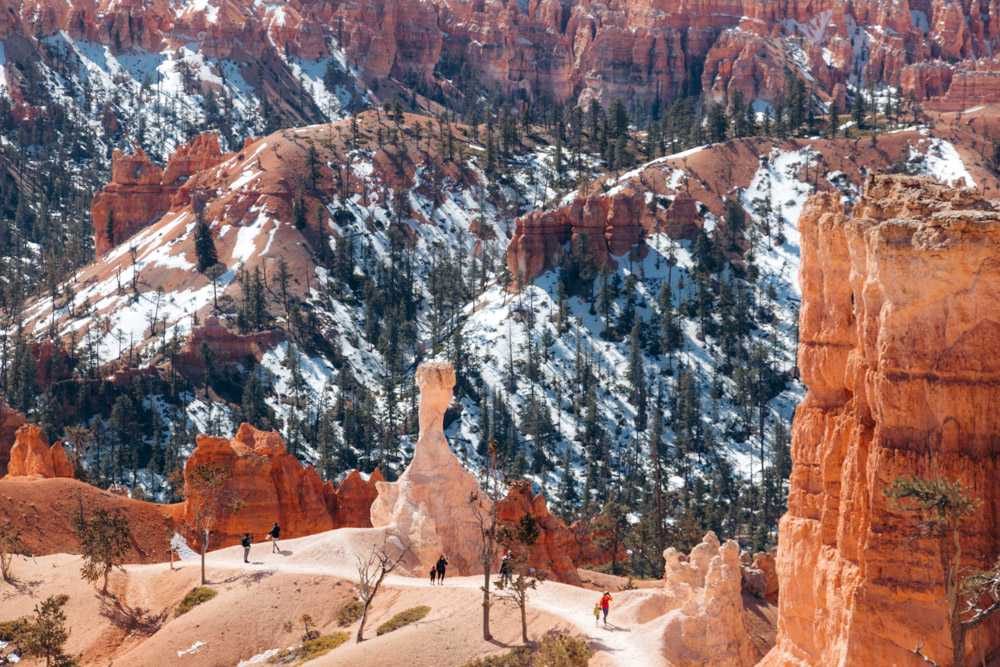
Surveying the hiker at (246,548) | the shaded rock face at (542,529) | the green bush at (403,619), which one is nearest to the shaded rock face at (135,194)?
the shaded rock face at (542,529)

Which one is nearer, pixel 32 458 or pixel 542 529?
pixel 542 529

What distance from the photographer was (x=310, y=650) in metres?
40.4

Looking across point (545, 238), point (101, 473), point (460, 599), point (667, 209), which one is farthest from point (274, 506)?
point (667, 209)

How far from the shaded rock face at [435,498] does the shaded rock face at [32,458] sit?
28.7 metres

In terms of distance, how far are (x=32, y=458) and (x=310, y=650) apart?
114 ft

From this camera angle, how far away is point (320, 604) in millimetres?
43438

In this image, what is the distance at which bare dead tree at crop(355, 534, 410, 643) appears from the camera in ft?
131

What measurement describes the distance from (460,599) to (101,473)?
67.1 metres

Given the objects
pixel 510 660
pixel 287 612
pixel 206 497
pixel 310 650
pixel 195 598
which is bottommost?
pixel 310 650

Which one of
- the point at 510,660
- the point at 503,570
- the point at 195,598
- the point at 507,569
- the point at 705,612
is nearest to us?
the point at 510,660

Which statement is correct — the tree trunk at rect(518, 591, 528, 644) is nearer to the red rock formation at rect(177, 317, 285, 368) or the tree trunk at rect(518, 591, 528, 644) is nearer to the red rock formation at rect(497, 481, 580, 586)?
the red rock formation at rect(497, 481, 580, 586)

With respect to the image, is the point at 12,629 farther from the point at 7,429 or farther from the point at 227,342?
the point at 227,342

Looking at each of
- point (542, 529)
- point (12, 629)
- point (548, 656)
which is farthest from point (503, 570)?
point (542, 529)

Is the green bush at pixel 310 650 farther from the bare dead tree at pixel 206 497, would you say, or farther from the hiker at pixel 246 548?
the hiker at pixel 246 548
